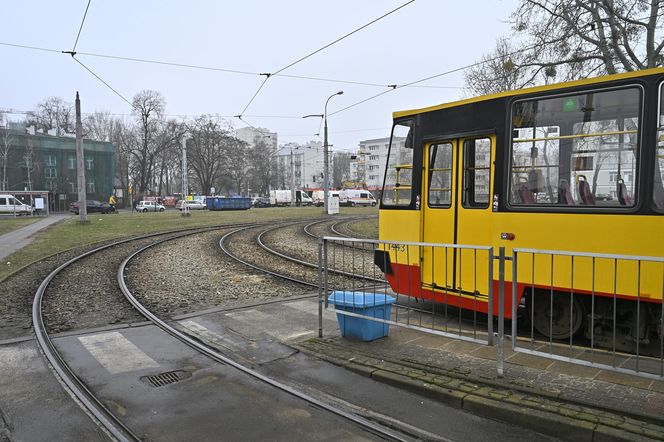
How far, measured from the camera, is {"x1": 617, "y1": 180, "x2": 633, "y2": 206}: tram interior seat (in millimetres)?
4980

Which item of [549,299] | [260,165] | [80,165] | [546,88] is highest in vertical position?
[260,165]

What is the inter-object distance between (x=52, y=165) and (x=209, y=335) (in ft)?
235

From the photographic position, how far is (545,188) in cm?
566

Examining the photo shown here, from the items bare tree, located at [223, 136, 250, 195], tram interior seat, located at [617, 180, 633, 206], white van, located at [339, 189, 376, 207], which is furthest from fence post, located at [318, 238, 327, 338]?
bare tree, located at [223, 136, 250, 195]

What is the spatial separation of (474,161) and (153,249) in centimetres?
1248

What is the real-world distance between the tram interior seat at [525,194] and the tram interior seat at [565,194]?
12.2 inches

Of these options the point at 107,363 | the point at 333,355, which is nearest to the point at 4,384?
the point at 107,363

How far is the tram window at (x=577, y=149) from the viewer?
5059mm

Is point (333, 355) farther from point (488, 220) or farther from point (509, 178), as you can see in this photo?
point (509, 178)

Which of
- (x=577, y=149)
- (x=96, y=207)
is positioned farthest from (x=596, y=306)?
(x=96, y=207)

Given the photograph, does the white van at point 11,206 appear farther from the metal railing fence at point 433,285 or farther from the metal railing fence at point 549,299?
the metal railing fence at point 549,299

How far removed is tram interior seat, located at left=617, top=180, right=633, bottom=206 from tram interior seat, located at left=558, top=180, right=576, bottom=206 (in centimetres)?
47

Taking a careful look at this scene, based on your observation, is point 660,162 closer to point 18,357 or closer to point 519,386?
point 519,386

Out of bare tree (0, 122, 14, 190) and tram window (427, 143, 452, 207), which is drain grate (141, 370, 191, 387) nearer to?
tram window (427, 143, 452, 207)
